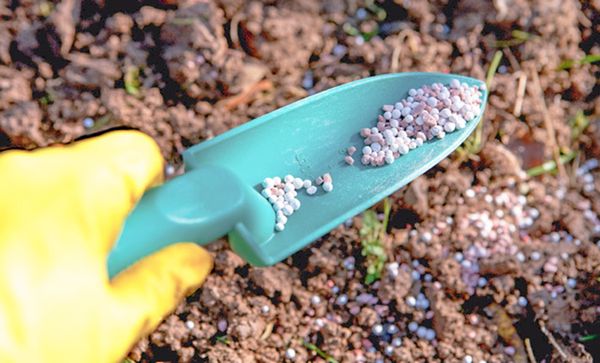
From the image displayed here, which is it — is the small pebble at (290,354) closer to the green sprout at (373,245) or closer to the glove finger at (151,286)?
the green sprout at (373,245)

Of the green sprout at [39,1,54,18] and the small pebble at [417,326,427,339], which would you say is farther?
the green sprout at [39,1,54,18]

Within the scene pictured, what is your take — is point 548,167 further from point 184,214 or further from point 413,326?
point 184,214

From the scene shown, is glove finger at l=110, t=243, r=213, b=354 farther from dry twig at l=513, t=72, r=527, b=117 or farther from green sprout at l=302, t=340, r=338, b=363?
dry twig at l=513, t=72, r=527, b=117

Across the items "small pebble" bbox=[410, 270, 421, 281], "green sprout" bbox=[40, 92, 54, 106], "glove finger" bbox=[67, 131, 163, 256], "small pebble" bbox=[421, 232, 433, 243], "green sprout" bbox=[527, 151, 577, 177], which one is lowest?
"small pebble" bbox=[410, 270, 421, 281]

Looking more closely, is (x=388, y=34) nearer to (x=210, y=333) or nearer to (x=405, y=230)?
(x=405, y=230)

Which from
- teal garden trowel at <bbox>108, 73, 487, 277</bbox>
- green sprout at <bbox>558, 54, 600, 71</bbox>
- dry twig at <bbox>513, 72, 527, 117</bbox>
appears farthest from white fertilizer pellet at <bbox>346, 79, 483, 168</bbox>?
green sprout at <bbox>558, 54, 600, 71</bbox>

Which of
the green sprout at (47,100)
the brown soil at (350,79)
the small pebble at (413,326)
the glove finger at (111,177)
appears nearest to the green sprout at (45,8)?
the brown soil at (350,79)

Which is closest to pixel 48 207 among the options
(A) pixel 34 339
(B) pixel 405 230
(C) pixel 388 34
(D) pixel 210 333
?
(A) pixel 34 339
